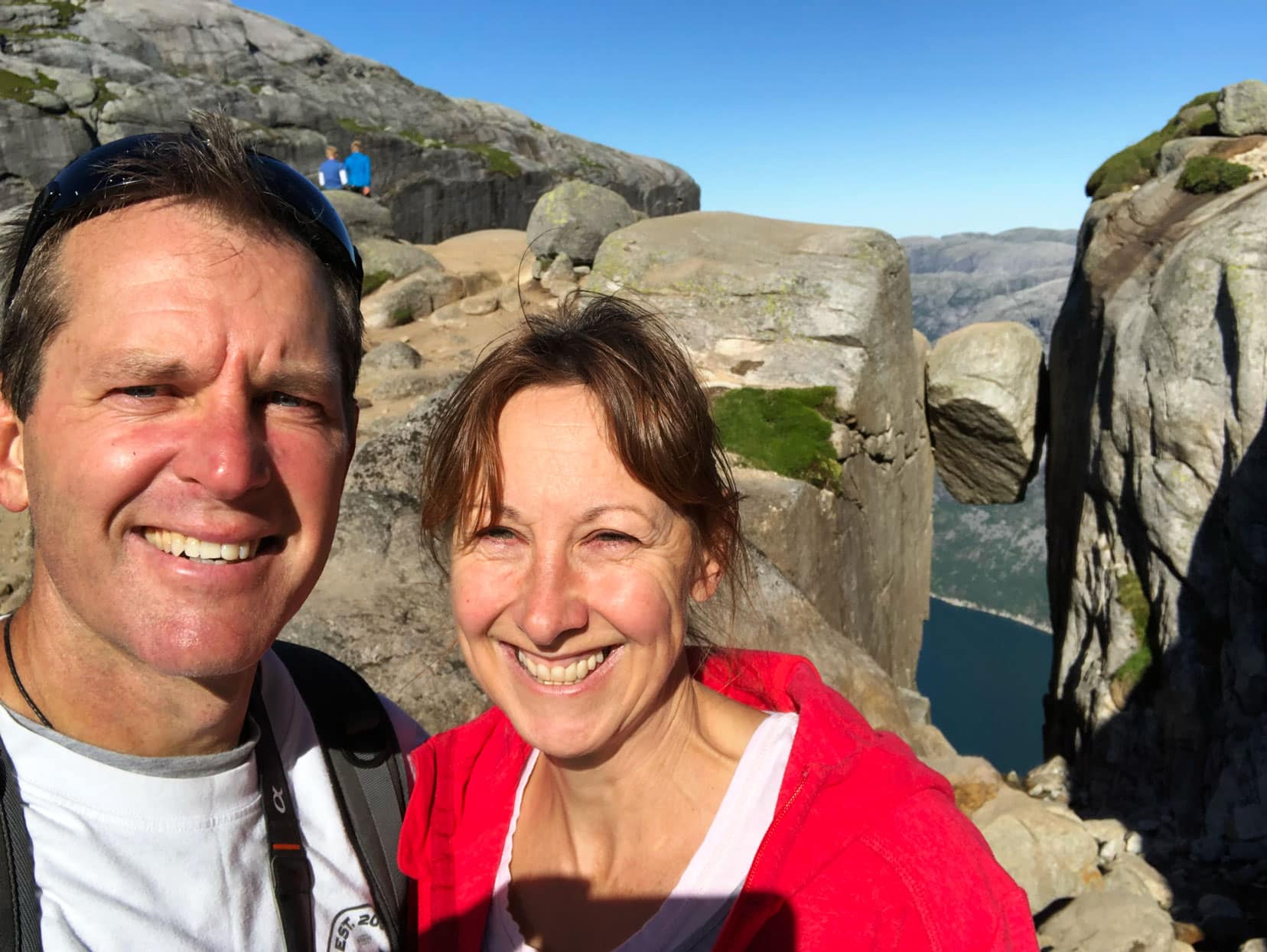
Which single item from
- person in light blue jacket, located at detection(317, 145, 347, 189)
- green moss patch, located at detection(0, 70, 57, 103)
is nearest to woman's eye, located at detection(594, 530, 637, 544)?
person in light blue jacket, located at detection(317, 145, 347, 189)

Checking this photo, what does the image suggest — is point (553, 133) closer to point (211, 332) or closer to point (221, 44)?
point (221, 44)

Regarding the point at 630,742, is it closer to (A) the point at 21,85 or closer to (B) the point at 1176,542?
(B) the point at 1176,542

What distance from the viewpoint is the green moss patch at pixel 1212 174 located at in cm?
1430

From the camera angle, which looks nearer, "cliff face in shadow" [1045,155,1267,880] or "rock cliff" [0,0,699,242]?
"cliff face in shadow" [1045,155,1267,880]

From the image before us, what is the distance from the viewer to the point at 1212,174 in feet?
47.8

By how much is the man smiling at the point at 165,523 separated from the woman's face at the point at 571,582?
0.40 meters

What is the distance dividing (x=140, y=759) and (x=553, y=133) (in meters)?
44.1

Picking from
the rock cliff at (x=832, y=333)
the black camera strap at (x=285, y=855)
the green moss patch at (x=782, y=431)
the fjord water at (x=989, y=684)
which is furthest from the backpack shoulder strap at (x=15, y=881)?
the fjord water at (x=989, y=684)

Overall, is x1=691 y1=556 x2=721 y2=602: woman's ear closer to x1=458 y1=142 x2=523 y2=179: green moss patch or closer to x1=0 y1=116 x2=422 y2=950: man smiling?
x1=0 y1=116 x2=422 y2=950: man smiling

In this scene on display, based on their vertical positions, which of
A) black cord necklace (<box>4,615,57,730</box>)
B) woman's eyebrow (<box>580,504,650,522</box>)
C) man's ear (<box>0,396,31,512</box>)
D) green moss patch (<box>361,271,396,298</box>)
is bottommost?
black cord necklace (<box>4,615,57,730</box>)

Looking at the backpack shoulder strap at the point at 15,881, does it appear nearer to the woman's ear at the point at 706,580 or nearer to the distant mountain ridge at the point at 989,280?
the woman's ear at the point at 706,580

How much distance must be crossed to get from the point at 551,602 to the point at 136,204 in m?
1.22

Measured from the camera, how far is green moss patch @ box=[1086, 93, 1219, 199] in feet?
55.5

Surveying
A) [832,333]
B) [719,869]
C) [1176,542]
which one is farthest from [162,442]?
[1176,542]
